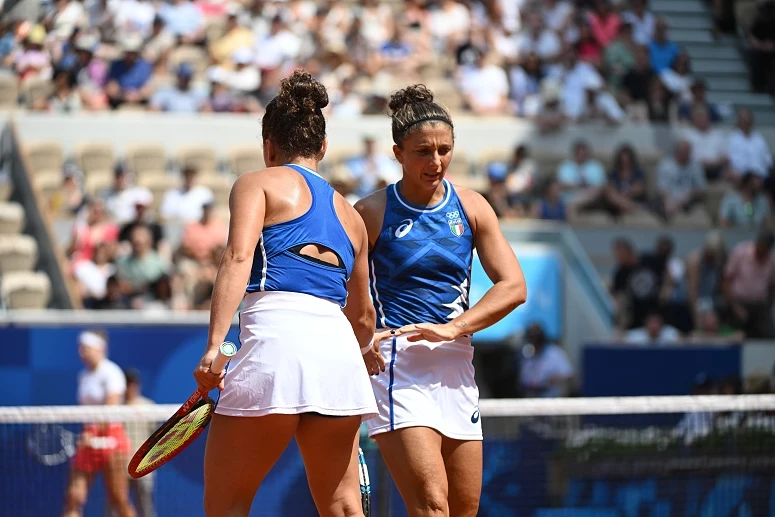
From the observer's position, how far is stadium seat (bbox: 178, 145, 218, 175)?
16.2 m

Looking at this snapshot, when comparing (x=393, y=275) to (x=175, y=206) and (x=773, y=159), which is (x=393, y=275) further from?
(x=773, y=159)

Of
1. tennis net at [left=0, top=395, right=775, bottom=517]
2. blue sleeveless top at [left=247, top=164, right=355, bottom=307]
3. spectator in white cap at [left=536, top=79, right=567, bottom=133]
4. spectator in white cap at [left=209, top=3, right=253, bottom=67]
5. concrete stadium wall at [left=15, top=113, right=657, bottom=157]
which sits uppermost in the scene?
spectator in white cap at [left=209, top=3, right=253, bottom=67]

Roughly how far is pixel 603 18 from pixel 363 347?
1557 centimetres

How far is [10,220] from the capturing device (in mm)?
14461

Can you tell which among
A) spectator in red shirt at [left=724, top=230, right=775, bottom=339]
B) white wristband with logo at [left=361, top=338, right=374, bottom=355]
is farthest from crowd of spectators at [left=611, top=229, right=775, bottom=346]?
white wristband with logo at [left=361, top=338, right=374, bottom=355]

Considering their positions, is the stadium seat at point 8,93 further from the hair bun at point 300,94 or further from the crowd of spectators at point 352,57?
the hair bun at point 300,94

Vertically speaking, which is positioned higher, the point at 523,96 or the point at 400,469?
the point at 523,96

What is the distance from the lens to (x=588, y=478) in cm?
810

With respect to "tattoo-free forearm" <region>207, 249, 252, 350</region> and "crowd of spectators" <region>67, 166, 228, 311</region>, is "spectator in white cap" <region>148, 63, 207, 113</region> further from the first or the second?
"tattoo-free forearm" <region>207, 249, 252, 350</region>

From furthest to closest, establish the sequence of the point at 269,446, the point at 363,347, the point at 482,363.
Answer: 1. the point at 482,363
2. the point at 363,347
3. the point at 269,446

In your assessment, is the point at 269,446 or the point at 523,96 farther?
the point at 523,96

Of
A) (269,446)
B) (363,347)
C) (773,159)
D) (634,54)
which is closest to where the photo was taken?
(269,446)

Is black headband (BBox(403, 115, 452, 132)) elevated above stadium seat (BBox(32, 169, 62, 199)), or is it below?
above

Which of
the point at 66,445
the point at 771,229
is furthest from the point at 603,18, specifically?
the point at 66,445
